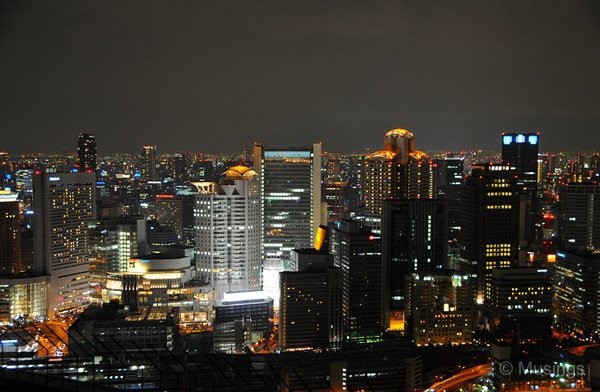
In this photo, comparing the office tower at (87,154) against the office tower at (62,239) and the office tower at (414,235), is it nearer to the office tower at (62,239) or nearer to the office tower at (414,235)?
the office tower at (62,239)

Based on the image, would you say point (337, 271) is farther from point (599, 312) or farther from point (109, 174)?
point (109, 174)

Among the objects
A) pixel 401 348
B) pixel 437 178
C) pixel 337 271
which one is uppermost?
pixel 437 178

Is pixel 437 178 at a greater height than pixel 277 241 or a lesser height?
greater

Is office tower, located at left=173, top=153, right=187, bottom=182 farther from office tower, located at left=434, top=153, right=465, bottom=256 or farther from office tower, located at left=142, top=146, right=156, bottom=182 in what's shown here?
office tower, located at left=434, top=153, right=465, bottom=256

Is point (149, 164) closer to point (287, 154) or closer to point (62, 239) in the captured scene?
point (287, 154)

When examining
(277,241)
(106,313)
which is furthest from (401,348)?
(277,241)

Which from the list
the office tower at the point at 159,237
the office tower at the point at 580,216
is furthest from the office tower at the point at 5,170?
the office tower at the point at 580,216

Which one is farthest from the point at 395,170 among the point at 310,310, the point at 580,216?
the point at 310,310
